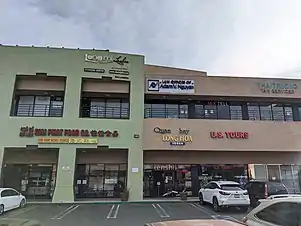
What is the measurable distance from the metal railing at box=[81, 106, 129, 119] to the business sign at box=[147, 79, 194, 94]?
293 cm

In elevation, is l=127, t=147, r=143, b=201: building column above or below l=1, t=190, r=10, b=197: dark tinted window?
above

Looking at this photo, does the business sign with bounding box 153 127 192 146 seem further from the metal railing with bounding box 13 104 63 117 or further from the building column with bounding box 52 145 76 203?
the metal railing with bounding box 13 104 63 117

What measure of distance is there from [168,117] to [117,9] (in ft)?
43.6

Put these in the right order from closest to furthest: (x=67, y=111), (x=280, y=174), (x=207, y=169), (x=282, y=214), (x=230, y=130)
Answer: (x=282, y=214) < (x=67, y=111) < (x=230, y=130) < (x=207, y=169) < (x=280, y=174)

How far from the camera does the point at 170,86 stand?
24.0 m

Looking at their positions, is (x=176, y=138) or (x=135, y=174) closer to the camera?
(x=135, y=174)

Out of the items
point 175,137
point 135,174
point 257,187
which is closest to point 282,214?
point 257,187

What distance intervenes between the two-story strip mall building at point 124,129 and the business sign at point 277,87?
3.5 inches

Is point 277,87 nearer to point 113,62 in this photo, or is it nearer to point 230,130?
point 230,130

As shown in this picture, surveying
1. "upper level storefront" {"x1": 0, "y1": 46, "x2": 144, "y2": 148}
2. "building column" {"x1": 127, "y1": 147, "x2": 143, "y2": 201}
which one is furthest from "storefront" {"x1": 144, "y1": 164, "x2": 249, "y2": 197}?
"upper level storefront" {"x1": 0, "y1": 46, "x2": 144, "y2": 148}

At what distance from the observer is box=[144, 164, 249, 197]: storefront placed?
2347cm

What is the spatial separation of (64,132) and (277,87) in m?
18.2

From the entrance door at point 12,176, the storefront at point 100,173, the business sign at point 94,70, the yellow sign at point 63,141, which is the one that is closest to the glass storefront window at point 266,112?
the storefront at point 100,173

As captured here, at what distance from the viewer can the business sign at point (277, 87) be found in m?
25.0
